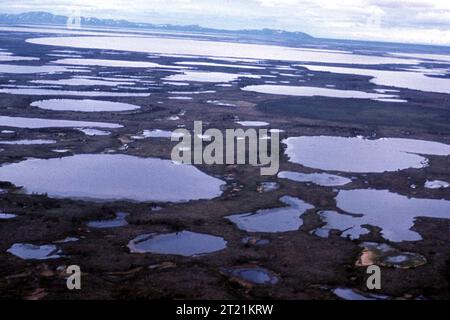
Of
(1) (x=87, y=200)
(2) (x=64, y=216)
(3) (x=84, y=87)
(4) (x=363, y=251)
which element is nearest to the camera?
(4) (x=363, y=251)

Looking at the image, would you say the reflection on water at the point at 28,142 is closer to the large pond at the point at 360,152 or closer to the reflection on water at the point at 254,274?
the large pond at the point at 360,152

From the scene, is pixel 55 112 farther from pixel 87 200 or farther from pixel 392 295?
pixel 392 295

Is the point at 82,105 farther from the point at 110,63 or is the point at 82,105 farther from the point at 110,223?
the point at 110,63

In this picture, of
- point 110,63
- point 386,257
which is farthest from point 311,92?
point 386,257

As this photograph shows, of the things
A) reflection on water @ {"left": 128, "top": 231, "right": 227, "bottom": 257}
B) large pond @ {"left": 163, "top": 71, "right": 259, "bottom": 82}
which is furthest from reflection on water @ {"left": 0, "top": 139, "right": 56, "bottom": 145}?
large pond @ {"left": 163, "top": 71, "right": 259, "bottom": 82}

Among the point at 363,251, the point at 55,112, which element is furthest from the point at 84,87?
the point at 363,251

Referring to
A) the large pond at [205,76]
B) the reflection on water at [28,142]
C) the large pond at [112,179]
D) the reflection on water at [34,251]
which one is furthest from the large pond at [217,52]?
the reflection on water at [34,251]
